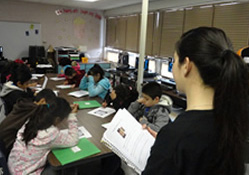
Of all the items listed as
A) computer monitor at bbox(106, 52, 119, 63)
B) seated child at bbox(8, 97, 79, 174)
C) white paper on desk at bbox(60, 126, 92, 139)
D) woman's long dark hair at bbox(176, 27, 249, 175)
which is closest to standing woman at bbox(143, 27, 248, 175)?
woman's long dark hair at bbox(176, 27, 249, 175)

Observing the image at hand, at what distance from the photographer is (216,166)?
0.59m

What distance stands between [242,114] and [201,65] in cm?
18

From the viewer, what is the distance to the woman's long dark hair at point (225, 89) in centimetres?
58

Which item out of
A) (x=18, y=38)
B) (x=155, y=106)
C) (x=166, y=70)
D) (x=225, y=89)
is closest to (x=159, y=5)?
(x=166, y=70)

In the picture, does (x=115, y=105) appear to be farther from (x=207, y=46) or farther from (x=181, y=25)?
(x=181, y=25)

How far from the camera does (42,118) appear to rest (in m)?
1.46

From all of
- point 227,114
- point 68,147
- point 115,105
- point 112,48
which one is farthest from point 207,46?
point 112,48

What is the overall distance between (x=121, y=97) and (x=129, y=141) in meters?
1.29

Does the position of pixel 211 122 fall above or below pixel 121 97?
above

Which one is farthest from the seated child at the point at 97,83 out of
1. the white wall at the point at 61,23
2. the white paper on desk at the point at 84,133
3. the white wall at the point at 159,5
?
the white wall at the point at 61,23

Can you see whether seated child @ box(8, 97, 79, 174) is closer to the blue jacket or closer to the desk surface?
the desk surface

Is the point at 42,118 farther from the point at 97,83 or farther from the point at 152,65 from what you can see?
the point at 152,65

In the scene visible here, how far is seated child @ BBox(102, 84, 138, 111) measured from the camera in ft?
8.18

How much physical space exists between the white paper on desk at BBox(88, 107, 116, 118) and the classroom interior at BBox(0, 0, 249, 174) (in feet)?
5.03
